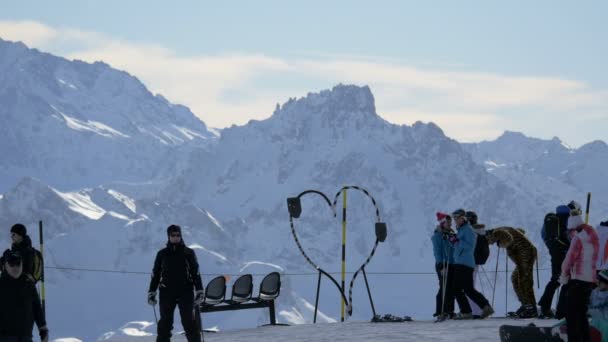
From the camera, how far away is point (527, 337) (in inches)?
515

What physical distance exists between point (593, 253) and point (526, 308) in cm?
567

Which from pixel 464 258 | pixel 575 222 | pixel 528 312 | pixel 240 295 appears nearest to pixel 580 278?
pixel 575 222

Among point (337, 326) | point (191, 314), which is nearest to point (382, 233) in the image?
point (337, 326)

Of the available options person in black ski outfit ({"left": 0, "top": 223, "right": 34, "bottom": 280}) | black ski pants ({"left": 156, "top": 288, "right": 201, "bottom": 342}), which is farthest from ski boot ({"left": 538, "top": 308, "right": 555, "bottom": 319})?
person in black ski outfit ({"left": 0, "top": 223, "right": 34, "bottom": 280})

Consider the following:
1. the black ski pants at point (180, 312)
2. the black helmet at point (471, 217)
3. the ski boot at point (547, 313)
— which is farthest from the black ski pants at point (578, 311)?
the black helmet at point (471, 217)

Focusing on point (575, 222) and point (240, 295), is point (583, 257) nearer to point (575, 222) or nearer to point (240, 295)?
point (575, 222)

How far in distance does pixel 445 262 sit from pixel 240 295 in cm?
387

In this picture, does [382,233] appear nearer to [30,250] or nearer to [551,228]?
[551,228]

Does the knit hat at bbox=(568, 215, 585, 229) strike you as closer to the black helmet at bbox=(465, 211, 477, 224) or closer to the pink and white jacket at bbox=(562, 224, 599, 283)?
the pink and white jacket at bbox=(562, 224, 599, 283)

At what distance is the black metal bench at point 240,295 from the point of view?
20.1 metres

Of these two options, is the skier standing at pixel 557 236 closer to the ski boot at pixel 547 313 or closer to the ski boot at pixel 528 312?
the ski boot at pixel 547 313

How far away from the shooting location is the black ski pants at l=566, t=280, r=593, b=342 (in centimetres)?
1234

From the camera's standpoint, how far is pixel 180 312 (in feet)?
48.7

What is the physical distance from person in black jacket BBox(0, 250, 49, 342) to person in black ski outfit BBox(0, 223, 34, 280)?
5.88 feet
